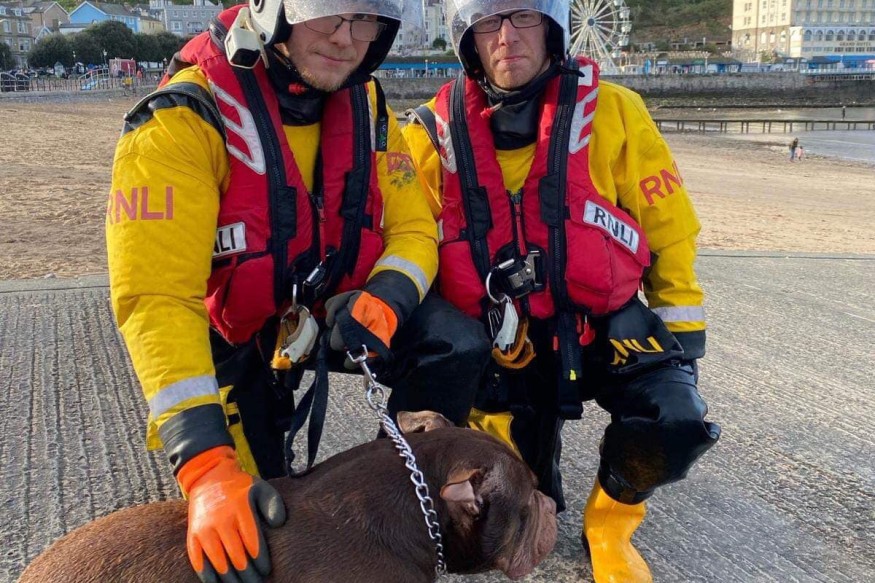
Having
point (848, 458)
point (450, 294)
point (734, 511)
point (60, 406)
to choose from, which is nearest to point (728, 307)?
point (848, 458)

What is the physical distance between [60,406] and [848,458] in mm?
3663

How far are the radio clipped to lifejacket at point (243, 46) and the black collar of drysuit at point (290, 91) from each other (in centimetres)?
6

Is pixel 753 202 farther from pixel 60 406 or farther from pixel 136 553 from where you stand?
pixel 136 553

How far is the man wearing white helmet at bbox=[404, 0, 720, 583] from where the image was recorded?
2.99 meters

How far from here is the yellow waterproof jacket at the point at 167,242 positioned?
92.7 inches

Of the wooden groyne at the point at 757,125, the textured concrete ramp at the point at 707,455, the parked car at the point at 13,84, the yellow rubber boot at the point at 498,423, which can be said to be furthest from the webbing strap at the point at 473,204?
the parked car at the point at 13,84

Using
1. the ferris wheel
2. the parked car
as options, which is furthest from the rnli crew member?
the parked car

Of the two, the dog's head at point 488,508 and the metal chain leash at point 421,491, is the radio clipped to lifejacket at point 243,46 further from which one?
the dog's head at point 488,508

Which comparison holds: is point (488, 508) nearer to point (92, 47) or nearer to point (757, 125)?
point (757, 125)

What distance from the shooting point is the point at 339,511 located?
220 cm

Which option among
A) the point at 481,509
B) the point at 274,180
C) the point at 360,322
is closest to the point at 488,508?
the point at 481,509

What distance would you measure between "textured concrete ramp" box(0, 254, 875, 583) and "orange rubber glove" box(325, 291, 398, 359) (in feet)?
2.91

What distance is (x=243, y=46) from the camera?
272 centimetres

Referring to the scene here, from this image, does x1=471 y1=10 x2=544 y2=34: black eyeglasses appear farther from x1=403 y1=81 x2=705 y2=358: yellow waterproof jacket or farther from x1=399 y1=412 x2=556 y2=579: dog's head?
x1=399 y1=412 x2=556 y2=579: dog's head
